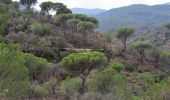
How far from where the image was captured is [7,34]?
66.1 meters

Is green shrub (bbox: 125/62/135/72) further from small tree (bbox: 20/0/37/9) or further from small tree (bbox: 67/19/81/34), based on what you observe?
small tree (bbox: 20/0/37/9)

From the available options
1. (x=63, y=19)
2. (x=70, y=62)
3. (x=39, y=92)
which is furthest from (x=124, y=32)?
(x=39, y=92)

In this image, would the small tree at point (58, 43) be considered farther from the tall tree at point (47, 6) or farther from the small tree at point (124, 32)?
the tall tree at point (47, 6)

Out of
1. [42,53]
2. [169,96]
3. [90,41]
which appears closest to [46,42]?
[42,53]

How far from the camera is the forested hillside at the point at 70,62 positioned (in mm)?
19953

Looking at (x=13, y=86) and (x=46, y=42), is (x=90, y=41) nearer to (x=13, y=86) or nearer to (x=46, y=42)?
(x=46, y=42)

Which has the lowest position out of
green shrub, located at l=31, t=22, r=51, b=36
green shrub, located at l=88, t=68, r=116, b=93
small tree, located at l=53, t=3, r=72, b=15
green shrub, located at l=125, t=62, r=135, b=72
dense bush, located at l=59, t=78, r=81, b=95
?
green shrub, located at l=125, t=62, r=135, b=72

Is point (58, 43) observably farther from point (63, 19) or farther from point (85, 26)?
point (63, 19)

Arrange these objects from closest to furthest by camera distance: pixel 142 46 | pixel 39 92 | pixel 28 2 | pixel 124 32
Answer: pixel 39 92 → pixel 142 46 → pixel 124 32 → pixel 28 2

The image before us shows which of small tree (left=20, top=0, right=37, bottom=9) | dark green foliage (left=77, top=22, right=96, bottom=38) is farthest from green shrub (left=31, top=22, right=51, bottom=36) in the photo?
small tree (left=20, top=0, right=37, bottom=9)

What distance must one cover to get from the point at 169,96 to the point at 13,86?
319 inches

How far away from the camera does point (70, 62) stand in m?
46.4

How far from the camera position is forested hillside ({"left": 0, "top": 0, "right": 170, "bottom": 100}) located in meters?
20.0

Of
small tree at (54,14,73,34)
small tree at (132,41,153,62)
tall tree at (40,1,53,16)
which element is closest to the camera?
small tree at (132,41,153,62)
